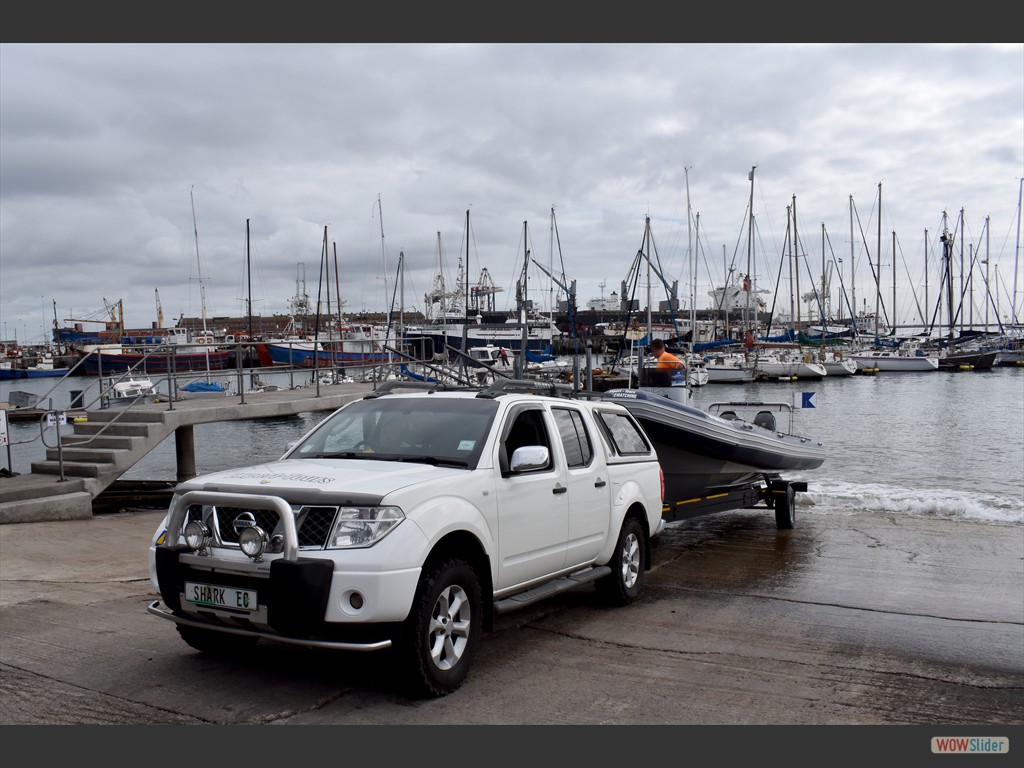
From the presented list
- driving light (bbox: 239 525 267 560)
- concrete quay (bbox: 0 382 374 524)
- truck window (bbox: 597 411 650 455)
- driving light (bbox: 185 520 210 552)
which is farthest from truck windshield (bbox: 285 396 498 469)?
concrete quay (bbox: 0 382 374 524)

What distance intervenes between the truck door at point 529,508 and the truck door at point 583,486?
0.15 m

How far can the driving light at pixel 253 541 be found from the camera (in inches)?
183

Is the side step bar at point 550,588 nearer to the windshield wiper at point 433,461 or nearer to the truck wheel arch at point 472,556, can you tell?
the truck wheel arch at point 472,556

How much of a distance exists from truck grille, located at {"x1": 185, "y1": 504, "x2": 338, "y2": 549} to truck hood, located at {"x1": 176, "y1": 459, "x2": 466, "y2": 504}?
0.28 feet

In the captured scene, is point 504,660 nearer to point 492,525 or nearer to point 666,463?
point 492,525

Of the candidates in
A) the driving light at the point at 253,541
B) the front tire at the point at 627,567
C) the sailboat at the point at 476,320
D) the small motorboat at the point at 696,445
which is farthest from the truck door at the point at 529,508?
the sailboat at the point at 476,320

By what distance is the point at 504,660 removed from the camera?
5.85 meters

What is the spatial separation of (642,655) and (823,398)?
151 ft

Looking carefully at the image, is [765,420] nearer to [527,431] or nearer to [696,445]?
[696,445]

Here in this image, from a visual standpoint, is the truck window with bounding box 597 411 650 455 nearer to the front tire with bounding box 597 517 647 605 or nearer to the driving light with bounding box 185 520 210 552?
the front tire with bounding box 597 517 647 605

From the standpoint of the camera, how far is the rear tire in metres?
5.54

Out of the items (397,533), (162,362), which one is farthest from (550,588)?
(162,362)

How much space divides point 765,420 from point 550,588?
26.6ft

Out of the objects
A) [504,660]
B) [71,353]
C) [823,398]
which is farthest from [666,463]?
[71,353]
